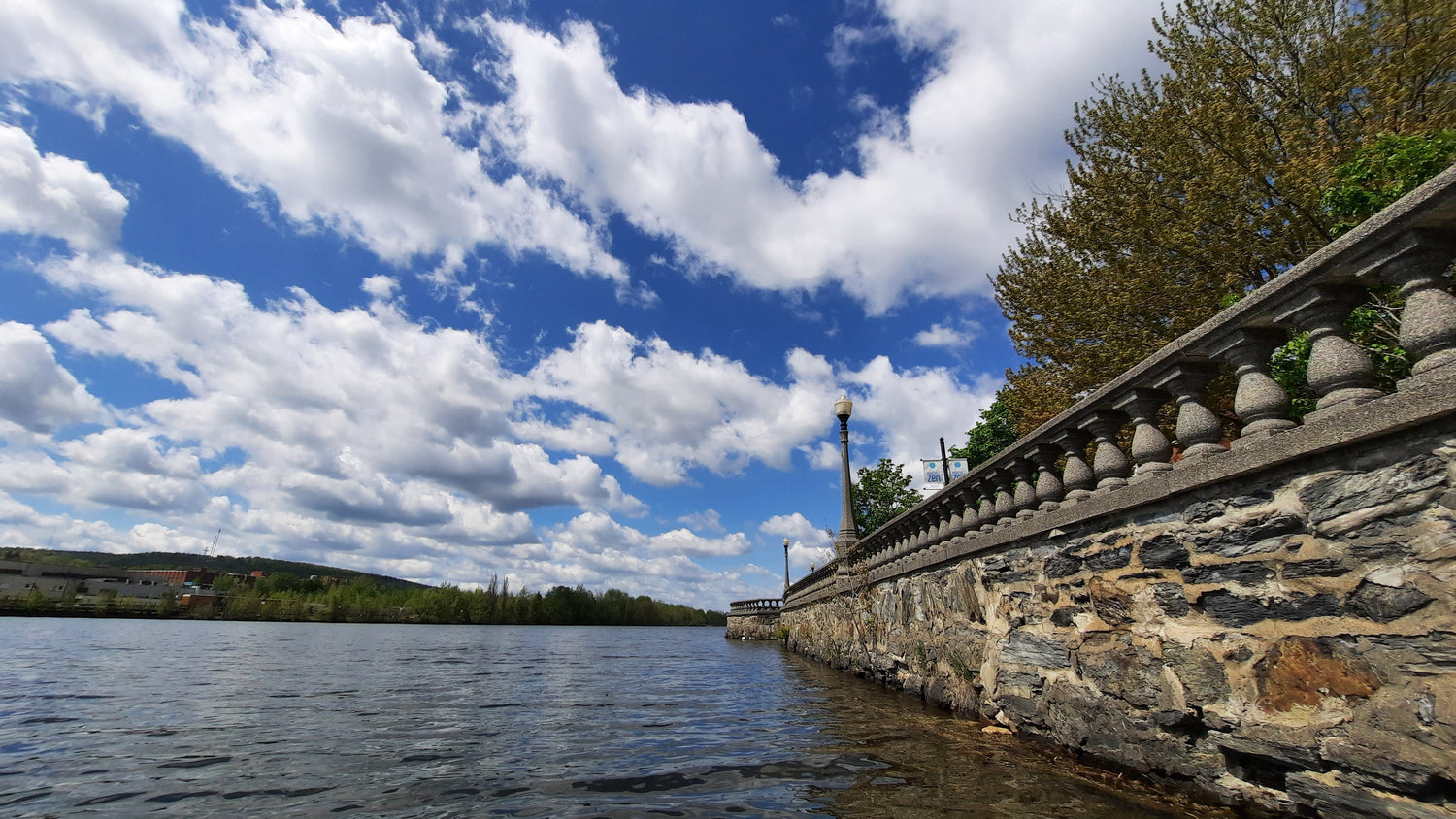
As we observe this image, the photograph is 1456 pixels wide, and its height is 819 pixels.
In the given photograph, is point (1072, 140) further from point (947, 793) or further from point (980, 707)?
point (947, 793)

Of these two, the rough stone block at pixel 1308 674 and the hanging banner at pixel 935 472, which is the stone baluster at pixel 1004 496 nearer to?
the rough stone block at pixel 1308 674

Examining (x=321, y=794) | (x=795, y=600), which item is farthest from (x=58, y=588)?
(x=321, y=794)

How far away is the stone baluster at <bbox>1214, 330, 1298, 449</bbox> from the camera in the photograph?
3043 millimetres

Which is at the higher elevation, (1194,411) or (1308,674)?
(1194,411)

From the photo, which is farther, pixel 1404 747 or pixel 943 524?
pixel 943 524

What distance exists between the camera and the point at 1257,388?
3.17m

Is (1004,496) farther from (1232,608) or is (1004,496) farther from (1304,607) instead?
(1304,607)

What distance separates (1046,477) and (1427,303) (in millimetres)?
2993

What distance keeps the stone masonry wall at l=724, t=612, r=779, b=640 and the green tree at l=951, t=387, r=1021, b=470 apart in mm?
12592

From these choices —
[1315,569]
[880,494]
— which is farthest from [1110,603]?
[880,494]

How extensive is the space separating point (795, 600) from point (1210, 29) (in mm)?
19950

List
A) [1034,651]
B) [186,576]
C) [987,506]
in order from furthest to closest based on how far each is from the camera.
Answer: [186,576]
[987,506]
[1034,651]

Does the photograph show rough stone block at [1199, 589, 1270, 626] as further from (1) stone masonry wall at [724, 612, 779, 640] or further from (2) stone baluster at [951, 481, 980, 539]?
(1) stone masonry wall at [724, 612, 779, 640]

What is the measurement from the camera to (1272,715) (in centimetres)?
290
